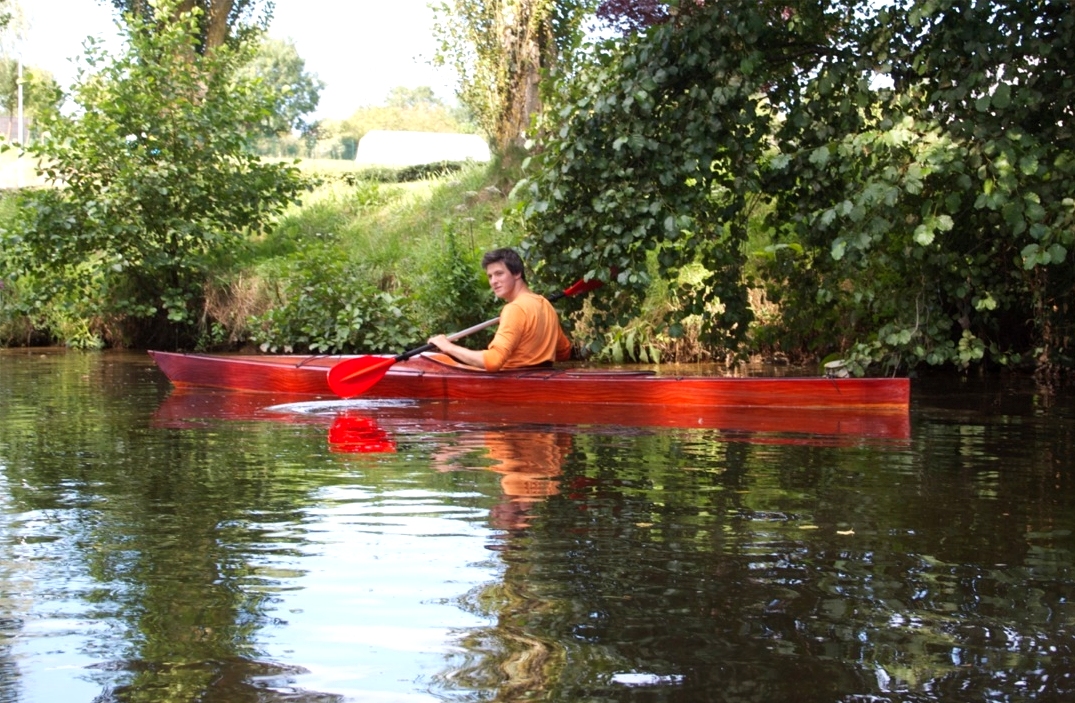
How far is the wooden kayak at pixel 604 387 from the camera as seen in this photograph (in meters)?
8.38

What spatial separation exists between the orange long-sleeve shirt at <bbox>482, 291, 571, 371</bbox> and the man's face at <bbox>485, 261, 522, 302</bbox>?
0.22 feet

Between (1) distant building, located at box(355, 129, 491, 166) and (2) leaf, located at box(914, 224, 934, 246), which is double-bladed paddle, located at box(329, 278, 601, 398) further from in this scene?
(1) distant building, located at box(355, 129, 491, 166)

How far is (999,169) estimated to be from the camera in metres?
7.50

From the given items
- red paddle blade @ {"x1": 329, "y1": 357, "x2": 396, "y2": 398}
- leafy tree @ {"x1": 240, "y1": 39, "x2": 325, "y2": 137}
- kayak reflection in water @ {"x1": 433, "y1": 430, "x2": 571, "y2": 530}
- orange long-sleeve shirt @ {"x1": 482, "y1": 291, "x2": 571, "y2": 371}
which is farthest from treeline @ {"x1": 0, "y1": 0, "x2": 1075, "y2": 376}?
leafy tree @ {"x1": 240, "y1": 39, "x2": 325, "y2": 137}

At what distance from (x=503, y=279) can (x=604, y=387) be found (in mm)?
970

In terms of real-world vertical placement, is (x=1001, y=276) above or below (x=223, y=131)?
below

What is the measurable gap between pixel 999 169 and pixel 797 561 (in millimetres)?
3878

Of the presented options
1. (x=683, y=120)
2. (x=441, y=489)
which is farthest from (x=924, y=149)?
(x=441, y=489)

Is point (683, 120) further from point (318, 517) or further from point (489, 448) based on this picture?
point (318, 517)

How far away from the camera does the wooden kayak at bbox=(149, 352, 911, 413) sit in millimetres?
8375

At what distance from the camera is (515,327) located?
8820 millimetres

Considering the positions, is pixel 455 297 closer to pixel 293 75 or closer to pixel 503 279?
pixel 503 279

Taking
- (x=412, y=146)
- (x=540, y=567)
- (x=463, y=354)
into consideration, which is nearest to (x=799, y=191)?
(x=463, y=354)

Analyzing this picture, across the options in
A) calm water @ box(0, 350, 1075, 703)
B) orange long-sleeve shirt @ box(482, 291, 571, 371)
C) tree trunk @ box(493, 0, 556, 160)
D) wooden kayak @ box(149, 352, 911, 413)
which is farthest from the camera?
tree trunk @ box(493, 0, 556, 160)
